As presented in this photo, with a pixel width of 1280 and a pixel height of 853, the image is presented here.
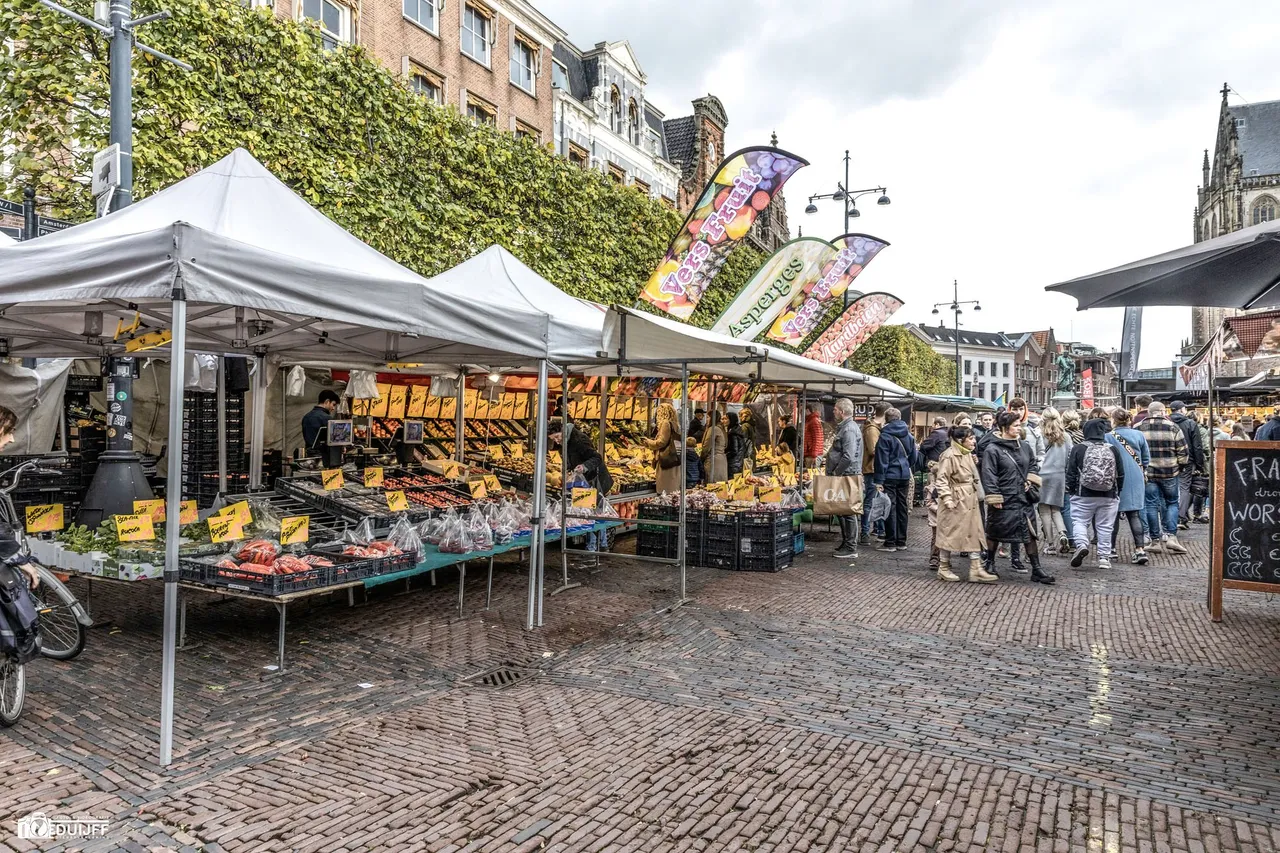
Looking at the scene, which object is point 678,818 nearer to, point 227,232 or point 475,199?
point 227,232

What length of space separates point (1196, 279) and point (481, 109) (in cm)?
2112

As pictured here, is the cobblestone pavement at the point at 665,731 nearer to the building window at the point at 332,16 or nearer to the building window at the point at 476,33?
the building window at the point at 332,16

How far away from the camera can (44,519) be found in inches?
254

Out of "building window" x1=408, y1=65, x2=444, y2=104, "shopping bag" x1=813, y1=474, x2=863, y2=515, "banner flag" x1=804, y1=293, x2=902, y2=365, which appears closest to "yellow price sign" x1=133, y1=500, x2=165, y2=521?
"shopping bag" x1=813, y1=474, x2=863, y2=515

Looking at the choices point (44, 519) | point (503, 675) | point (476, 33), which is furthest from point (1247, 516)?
point (476, 33)

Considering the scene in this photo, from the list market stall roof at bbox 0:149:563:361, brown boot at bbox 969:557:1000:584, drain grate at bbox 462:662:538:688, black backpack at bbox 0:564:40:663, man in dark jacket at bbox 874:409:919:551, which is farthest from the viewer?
man in dark jacket at bbox 874:409:919:551

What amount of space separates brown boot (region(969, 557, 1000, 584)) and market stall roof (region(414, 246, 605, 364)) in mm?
5298

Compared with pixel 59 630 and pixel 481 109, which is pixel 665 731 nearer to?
pixel 59 630

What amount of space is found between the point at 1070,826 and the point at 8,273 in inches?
252

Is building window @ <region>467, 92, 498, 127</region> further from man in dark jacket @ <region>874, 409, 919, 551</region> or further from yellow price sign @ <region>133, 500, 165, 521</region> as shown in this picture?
yellow price sign @ <region>133, 500, 165, 521</region>

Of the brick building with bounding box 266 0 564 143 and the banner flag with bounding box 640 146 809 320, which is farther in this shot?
the brick building with bounding box 266 0 564 143

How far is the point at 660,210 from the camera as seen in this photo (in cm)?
1994

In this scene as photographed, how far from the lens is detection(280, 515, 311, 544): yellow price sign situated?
589 cm

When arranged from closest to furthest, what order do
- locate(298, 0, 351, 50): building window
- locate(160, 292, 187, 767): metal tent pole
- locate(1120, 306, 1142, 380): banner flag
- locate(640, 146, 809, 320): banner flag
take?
locate(160, 292, 187, 767): metal tent pole
locate(640, 146, 809, 320): banner flag
locate(298, 0, 351, 50): building window
locate(1120, 306, 1142, 380): banner flag
